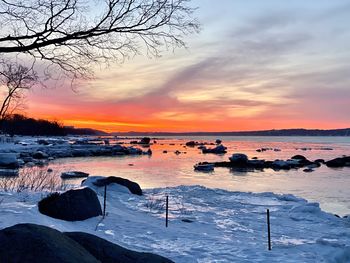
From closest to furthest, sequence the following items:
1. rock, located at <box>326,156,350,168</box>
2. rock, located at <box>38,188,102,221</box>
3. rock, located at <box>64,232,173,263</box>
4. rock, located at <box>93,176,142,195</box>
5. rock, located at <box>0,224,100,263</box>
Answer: rock, located at <box>0,224,100,263</box> < rock, located at <box>64,232,173,263</box> < rock, located at <box>38,188,102,221</box> < rock, located at <box>93,176,142,195</box> < rock, located at <box>326,156,350,168</box>

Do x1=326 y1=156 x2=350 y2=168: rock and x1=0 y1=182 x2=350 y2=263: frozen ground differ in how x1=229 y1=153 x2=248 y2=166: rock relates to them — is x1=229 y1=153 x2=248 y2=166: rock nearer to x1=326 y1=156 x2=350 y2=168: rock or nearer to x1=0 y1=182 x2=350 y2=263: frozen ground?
x1=326 y1=156 x2=350 y2=168: rock

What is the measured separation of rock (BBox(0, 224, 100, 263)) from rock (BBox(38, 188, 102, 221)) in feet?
14.0

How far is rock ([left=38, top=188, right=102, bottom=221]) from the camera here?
32.0ft

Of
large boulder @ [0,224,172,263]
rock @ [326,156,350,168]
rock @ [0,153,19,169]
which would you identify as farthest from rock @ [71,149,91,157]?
large boulder @ [0,224,172,263]

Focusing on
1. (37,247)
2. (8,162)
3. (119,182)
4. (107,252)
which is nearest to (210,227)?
(107,252)

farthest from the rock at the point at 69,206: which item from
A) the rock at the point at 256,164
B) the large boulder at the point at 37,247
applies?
the rock at the point at 256,164

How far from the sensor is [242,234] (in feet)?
38.7

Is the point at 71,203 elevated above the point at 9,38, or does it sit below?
below

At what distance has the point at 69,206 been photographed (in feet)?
32.4

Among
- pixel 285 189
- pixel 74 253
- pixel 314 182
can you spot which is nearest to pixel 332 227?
pixel 74 253

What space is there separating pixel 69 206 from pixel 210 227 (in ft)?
14.9

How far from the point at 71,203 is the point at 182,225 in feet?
11.9

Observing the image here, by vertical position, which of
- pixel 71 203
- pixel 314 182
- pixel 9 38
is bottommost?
pixel 314 182

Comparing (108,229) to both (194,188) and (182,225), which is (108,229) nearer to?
(182,225)
